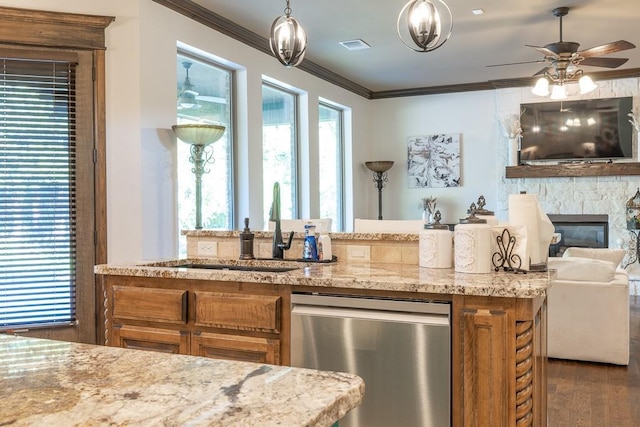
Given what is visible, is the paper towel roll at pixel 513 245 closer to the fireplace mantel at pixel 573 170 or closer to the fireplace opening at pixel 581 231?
the fireplace opening at pixel 581 231

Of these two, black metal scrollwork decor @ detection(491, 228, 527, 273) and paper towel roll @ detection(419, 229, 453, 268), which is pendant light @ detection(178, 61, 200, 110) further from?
black metal scrollwork decor @ detection(491, 228, 527, 273)

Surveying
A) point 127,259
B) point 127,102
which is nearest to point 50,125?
point 127,102

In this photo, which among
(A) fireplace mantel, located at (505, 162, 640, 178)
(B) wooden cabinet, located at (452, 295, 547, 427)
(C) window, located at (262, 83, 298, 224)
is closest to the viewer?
(B) wooden cabinet, located at (452, 295, 547, 427)

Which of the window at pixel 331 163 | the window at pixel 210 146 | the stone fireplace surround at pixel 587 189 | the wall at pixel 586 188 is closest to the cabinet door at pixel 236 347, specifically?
the window at pixel 210 146

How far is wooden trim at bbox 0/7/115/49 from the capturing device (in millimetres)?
3719

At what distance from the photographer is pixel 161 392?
0.86 metres

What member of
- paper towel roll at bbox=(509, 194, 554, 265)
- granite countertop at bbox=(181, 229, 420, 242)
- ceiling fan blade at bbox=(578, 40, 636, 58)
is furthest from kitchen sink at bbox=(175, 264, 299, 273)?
ceiling fan blade at bbox=(578, 40, 636, 58)

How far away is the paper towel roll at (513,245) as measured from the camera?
7.77 ft

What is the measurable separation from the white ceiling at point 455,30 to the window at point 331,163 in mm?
650

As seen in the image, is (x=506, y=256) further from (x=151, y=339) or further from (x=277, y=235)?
(x=151, y=339)

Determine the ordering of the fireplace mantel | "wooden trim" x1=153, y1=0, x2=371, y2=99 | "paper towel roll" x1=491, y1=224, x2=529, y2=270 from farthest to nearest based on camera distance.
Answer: the fireplace mantel, "wooden trim" x1=153, y1=0, x2=371, y2=99, "paper towel roll" x1=491, y1=224, x2=529, y2=270

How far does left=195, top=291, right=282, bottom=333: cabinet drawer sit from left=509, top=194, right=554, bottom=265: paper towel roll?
3.53 ft

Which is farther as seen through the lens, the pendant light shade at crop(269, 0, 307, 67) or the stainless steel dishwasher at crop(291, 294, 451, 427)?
the pendant light shade at crop(269, 0, 307, 67)

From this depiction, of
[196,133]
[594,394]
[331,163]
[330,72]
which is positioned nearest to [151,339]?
[196,133]
